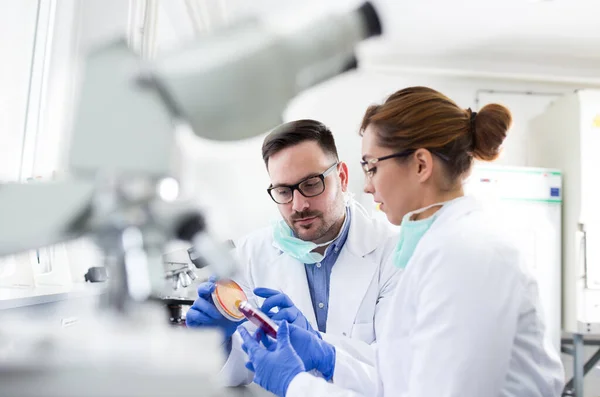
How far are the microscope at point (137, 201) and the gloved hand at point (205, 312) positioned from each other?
0.25 ft

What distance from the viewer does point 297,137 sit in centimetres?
62

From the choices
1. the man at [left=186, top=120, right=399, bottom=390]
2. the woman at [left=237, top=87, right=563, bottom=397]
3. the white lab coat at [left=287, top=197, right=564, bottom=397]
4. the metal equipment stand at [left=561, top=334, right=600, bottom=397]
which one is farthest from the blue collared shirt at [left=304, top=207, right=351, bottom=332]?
the metal equipment stand at [left=561, top=334, right=600, bottom=397]

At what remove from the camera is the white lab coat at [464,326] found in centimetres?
66

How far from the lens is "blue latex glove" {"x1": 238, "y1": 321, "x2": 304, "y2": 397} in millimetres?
779

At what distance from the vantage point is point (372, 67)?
19.8 inches

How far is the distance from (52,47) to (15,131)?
0.24 feet

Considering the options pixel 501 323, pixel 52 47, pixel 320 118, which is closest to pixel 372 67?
pixel 320 118

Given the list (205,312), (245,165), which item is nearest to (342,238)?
(205,312)

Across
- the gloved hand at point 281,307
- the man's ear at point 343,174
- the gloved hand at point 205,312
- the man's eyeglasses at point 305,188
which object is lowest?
the gloved hand at point 281,307

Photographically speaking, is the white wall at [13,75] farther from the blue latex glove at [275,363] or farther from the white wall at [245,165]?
the blue latex glove at [275,363]

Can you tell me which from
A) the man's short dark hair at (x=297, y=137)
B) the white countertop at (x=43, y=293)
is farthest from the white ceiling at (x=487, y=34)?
the white countertop at (x=43, y=293)

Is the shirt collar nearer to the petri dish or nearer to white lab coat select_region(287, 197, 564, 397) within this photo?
white lab coat select_region(287, 197, 564, 397)

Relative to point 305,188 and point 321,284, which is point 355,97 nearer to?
point 305,188

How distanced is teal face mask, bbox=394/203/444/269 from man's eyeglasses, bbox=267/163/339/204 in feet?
0.57
